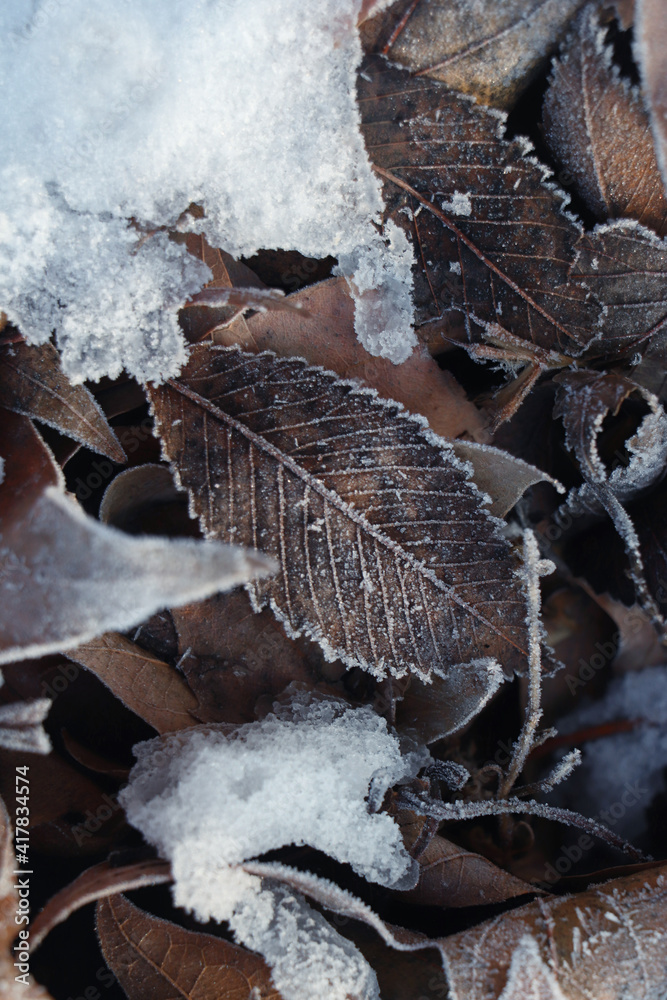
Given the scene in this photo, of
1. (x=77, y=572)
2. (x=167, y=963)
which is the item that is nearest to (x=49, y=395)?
(x=77, y=572)

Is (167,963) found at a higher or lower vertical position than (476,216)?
lower

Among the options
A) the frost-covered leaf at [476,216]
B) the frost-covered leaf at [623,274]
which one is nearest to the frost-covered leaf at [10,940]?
the frost-covered leaf at [476,216]

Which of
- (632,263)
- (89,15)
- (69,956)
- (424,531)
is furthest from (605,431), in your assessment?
(69,956)

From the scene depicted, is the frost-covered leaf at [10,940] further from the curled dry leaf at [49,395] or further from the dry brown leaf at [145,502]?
the curled dry leaf at [49,395]

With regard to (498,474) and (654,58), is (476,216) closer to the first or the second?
(654,58)

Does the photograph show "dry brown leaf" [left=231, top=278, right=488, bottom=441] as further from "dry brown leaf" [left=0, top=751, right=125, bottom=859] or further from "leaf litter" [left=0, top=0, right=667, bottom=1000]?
"dry brown leaf" [left=0, top=751, right=125, bottom=859]

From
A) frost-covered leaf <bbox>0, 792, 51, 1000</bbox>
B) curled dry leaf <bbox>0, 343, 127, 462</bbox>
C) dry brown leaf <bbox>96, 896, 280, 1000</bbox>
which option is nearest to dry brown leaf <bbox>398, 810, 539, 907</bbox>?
dry brown leaf <bbox>96, 896, 280, 1000</bbox>

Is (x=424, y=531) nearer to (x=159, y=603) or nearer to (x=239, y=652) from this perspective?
(x=239, y=652)
